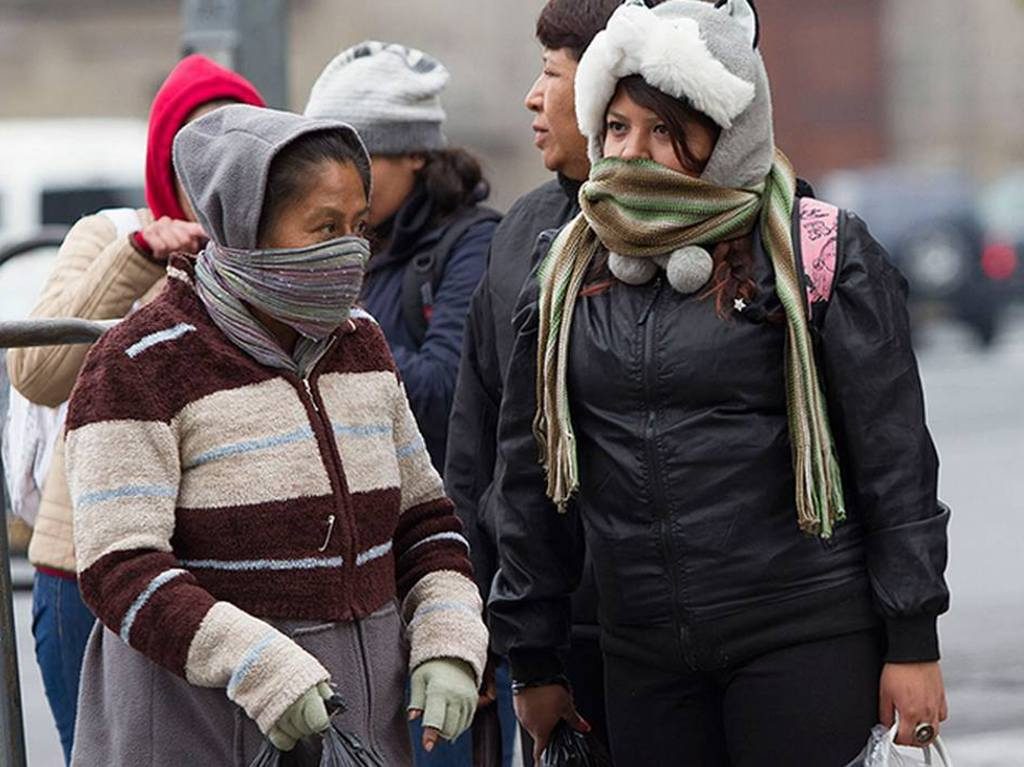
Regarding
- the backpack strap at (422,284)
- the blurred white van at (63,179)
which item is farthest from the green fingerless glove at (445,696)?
the blurred white van at (63,179)

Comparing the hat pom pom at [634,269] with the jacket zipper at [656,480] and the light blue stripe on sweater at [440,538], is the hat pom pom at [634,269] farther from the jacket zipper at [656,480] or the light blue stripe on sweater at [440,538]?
the light blue stripe on sweater at [440,538]

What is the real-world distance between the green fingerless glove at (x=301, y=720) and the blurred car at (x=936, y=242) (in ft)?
71.5

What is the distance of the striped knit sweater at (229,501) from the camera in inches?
123

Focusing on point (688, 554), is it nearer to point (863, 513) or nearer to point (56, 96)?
point (863, 513)

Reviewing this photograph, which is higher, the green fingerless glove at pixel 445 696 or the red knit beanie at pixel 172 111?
the red knit beanie at pixel 172 111

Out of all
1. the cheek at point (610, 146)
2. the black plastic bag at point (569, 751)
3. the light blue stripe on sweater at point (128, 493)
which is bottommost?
the black plastic bag at point (569, 751)

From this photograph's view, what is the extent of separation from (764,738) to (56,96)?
26.5m

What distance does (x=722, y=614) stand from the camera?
3.63 m

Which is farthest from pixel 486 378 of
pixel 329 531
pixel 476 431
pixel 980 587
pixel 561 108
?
pixel 980 587

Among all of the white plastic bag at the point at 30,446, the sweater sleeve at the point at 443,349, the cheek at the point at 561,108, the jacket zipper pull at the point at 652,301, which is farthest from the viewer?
the sweater sleeve at the point at 443,349

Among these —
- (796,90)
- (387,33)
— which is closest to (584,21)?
(387,33)

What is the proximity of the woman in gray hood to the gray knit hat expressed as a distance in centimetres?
157

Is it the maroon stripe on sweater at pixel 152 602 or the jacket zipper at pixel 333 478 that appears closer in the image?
the maroon stripe on sweater at pixel 152 602

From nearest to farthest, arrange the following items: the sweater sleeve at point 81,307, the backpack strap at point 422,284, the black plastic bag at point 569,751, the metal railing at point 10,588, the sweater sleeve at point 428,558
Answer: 1. the sweater sleeve at point 428,558
2. the metal railing at point 10,588
3. the black plastic bag at point 569,751
4. the sweater sleeve at point 81,307
5. the backpack strap at point 422,284
